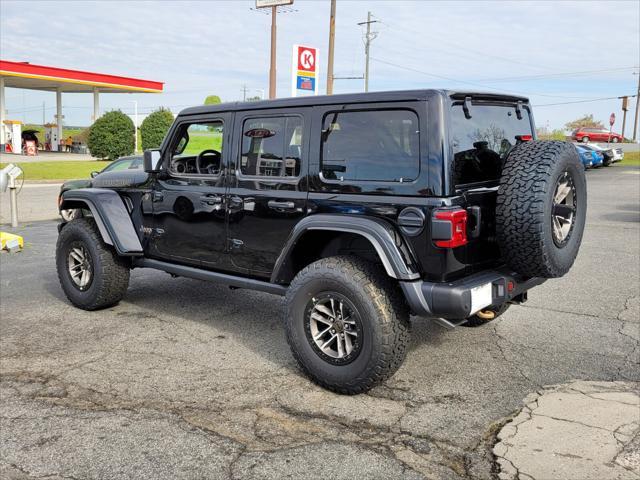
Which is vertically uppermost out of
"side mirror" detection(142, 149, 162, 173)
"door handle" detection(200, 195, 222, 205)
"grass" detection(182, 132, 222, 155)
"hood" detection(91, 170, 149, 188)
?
"grass" detection(182, 132, 222, 155)

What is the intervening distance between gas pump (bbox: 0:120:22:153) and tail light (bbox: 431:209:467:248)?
39394mm

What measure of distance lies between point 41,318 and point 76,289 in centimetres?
44

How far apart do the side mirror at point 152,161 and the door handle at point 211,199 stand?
2.24ft

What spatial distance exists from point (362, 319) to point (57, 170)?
26117 mm

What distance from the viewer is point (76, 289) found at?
600 cm

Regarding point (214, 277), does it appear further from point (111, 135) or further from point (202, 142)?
point (111, 135)

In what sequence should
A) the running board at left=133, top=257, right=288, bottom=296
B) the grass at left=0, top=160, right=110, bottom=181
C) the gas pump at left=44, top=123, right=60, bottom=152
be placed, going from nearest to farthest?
the running board at left=133, top=257, right=288, bottom=296, the grass at left=0, top=160, right=110, bottom=181, the gas pump at left=44, top=123, right=60, bottom=152

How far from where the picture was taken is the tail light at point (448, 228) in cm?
361

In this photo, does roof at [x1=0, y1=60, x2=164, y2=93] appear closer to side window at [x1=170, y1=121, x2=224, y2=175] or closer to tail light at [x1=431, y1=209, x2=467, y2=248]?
side window at [x1=170, y1=121, x2=224, y2=175]

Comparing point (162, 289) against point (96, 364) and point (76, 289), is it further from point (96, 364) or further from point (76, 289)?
point (96, 364)

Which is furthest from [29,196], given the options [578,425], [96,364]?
[578,425]

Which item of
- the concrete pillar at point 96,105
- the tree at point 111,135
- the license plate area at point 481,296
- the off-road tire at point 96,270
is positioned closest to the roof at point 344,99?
the license plate area at point 481,296

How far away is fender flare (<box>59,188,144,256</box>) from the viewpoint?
219 inches

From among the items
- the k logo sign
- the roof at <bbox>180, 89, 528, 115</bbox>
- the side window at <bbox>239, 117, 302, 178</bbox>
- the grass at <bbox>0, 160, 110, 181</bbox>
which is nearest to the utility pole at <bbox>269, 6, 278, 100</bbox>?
the grass at <bbox>0, 160, 110, 181</bbox>
